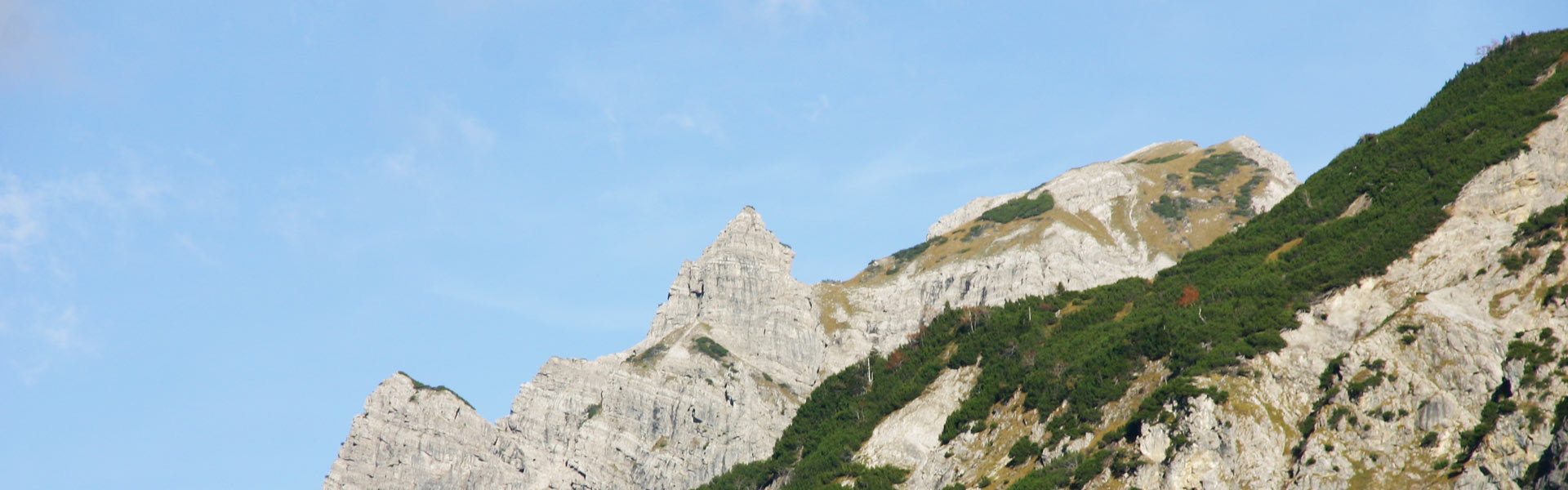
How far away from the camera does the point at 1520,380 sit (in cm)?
5725

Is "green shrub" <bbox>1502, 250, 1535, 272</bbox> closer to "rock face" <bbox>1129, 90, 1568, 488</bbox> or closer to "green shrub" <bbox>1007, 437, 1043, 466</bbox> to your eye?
"rock face" <bbox>1129, 90, 1568, 488</bbox>

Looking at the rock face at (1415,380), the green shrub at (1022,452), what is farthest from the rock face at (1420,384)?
the green shrub at (1022,452)

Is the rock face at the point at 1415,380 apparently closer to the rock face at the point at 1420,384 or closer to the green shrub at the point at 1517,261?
the rock face at the point at 1420,384

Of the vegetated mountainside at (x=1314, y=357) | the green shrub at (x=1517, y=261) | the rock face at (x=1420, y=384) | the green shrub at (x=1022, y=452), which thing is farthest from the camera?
the green shrub at (x=1022, y=452)

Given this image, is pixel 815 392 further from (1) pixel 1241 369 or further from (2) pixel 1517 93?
(2) pixel 1517 93

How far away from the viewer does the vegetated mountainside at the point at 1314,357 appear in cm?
5812

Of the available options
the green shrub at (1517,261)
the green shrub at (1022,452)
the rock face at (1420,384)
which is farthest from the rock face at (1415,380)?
the green shrub at (1022,452)

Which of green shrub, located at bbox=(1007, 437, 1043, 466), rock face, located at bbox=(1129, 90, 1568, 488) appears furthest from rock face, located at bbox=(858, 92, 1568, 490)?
green shrub, located at bbox=(1007, 437, 1043, 466)

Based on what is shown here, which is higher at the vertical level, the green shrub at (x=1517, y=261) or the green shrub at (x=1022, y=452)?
the green shrub at (x=1022, y=452)

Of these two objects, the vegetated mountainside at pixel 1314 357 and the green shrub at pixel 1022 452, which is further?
the green shrub at pixel 1022 452

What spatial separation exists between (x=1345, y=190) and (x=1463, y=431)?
30671 mm

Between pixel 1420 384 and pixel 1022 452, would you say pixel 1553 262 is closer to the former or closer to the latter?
pixel 1420 384

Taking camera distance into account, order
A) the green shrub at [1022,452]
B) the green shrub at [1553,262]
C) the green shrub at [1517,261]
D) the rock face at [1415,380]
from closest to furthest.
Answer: the rock face at [1415,380] → the green shrub at [1553,262] → the green shrub at [1517,261] → the green shrub at [1022,452]

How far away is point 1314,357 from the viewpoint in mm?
64375
